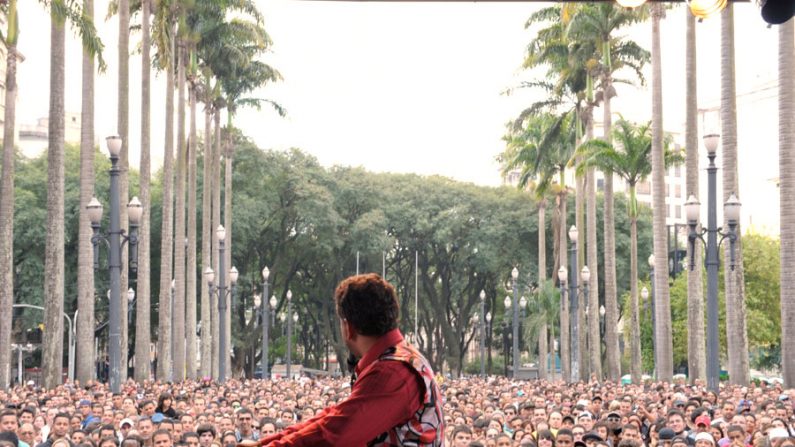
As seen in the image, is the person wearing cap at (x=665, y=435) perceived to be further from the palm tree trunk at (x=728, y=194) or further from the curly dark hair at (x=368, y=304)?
the palm tree trunk at (x=728, y=194)

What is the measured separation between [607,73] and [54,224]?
91.0 feet

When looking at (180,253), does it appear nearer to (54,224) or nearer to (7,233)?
(7,233)

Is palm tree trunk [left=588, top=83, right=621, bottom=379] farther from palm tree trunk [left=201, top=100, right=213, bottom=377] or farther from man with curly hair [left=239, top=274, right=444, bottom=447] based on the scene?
man with curly hair [left=239, top=274, right=444, bottom=447]

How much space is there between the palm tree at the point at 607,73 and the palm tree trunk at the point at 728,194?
16.7 m

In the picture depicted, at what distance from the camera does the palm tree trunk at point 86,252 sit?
107 ft

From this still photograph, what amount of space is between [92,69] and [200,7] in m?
16.2

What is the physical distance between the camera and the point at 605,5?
160ft

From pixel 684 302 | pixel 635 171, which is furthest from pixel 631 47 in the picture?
pixel 684 302

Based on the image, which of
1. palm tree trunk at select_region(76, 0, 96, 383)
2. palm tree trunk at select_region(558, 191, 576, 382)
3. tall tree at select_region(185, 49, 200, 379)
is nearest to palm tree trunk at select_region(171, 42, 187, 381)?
tall tree at select_region(185, 49, 200, 379)

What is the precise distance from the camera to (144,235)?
42438 millimetres

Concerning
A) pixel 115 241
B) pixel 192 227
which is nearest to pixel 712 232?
pixel 115 241

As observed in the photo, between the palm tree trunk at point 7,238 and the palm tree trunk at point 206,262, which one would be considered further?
the palm tree trunk at point 206,262

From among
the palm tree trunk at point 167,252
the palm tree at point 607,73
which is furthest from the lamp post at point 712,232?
the palm tree trunk at point 167,252

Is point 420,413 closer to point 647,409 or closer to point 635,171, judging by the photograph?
point 647,409
